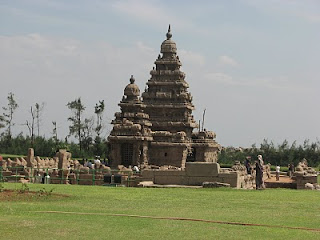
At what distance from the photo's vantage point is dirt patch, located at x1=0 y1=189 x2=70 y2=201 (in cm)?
1845

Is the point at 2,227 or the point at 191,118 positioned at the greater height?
the point at 191,118

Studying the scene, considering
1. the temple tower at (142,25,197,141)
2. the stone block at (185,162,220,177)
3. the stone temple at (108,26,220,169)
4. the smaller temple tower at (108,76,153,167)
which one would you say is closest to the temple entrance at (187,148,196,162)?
the stone temple at (108,26,220,169)

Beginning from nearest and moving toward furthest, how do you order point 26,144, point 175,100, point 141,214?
point 141,214 < point 175,100 < point 26,144

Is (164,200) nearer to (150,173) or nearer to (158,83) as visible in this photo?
(150,173)

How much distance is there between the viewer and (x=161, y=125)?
2227 inches

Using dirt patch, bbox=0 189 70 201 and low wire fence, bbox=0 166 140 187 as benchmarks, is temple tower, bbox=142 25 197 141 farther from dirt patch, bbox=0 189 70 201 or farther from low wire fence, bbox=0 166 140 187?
dirt patch, bbox=0 189 70 201

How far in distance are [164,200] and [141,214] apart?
388cm

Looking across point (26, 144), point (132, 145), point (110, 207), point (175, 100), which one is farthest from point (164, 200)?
point (26, 144)

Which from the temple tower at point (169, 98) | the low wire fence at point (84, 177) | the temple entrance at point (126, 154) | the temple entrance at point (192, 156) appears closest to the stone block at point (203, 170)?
the low wire fence at point (84, 177)

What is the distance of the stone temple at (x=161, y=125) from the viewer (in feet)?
170

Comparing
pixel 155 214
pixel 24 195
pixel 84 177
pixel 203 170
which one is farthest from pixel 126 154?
pixel 155 214

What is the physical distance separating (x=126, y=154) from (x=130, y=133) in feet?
7.88

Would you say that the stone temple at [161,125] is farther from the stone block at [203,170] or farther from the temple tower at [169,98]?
the stone block at [203,170]

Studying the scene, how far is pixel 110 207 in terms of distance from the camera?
663 inches
